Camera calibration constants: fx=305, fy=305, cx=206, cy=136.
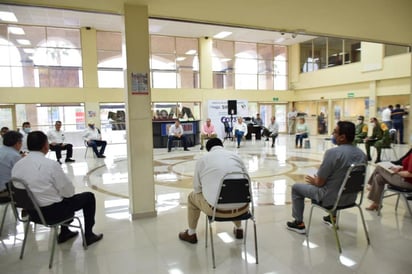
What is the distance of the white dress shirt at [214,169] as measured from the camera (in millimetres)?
2736

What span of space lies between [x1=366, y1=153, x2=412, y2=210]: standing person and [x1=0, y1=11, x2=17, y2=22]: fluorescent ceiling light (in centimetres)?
1328

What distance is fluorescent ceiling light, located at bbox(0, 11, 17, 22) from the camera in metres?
11.5

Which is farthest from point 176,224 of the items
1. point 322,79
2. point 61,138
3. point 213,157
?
point 322,79

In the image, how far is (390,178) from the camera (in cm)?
362

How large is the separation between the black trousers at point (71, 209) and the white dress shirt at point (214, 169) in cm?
120

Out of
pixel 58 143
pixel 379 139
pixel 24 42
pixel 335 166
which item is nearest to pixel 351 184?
pixel 335 166

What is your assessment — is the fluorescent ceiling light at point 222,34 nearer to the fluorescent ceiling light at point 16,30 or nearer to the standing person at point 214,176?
the fluorescent ceiling light at point 16,30

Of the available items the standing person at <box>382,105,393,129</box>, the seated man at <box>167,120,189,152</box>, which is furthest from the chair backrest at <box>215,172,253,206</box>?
the standing person at <box>382,105,393,129</box>

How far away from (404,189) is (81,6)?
438cm

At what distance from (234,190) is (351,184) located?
45.7 inches

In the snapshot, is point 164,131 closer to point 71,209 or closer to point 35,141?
point 71,209

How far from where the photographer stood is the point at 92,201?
3.21 metres

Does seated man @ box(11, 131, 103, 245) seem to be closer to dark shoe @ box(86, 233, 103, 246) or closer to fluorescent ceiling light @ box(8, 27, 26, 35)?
dark shoe @ box(86, 233, 103, 246)

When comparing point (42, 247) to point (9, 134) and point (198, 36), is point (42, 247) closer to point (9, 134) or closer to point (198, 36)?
point (9, 134)
